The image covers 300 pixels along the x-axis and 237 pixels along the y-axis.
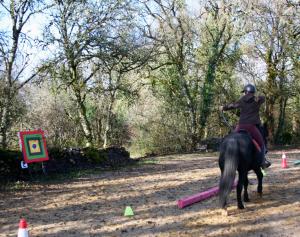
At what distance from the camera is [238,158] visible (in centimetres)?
596

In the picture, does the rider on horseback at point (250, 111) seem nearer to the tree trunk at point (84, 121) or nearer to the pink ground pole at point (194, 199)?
the pink ground pole at point (194, 199)

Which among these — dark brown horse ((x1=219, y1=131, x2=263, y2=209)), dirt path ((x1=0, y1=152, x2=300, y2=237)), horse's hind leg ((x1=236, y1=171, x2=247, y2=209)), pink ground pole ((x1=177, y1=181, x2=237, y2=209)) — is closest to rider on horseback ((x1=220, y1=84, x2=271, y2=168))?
dark brown horse ((x1=219, y1=131, x2=263, y2=209))

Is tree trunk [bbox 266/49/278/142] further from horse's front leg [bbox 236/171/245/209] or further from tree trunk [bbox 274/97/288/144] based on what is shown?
horse's front leg [bbox 236/171/245/209]

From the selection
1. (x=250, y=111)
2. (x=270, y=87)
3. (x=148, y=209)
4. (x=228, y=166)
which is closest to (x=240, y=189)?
(x=228, y=166)

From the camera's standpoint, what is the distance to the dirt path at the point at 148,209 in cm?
551

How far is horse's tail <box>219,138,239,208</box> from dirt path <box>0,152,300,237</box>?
430mm

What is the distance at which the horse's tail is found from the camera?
5.75 meters

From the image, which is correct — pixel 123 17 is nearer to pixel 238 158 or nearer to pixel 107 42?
pixel 107 42

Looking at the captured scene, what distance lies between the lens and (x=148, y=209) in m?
6.83

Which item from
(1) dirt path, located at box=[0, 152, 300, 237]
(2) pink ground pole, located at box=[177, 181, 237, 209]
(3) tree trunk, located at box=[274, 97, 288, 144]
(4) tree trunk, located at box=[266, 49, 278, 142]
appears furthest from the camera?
(3) tree trunk, located at box=[274, 97, 288, 144]

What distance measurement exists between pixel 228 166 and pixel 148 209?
72.4 inches

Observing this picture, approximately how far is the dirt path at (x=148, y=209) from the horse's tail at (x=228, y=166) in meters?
0.43

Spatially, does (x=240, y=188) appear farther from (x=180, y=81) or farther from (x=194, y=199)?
(x=180, y=81)

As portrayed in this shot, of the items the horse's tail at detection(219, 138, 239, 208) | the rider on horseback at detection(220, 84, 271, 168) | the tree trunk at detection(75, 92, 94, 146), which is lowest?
the horse's tail at detection(219, 138, 239, 208)
